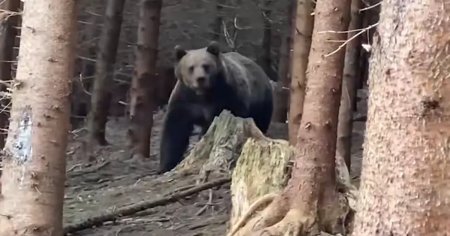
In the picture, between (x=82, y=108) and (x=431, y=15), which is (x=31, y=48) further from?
(x=82, y=108)

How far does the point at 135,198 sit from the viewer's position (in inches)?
350

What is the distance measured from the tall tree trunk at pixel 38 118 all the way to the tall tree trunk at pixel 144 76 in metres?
5.11

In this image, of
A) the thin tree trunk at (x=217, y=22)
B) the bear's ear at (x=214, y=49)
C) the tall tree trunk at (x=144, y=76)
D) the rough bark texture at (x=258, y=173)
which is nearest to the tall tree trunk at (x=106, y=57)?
the tall tree trunk at (x=144, y=76)

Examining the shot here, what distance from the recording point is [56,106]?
6.61m

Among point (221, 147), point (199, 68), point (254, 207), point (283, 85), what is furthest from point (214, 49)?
point (254, 207)

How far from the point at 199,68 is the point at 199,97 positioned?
374mm

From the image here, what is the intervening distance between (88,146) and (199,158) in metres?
4.25

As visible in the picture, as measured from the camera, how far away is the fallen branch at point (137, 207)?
7.98 metres

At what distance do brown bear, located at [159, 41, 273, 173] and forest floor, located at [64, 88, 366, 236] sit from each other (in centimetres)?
46

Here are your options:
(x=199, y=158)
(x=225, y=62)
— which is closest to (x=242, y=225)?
(x=199, y=158)

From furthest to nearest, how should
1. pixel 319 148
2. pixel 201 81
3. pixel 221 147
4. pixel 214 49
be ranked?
pixel 214 49
pixel 201 81
pixel 221 147
pixel 319 148

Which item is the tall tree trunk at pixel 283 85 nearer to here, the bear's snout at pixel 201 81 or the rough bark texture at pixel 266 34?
the rough bark texture at pixel 266 34

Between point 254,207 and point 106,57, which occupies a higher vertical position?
point 106,57

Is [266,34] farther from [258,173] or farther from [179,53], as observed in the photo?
[258,173]
